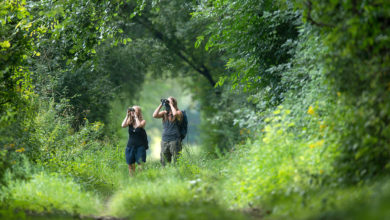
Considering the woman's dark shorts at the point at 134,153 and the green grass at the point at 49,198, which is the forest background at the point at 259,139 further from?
the woman's dark shorts at the point at 134,153

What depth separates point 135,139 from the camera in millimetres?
11609

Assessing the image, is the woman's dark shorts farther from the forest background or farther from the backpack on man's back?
the backpack on man's back

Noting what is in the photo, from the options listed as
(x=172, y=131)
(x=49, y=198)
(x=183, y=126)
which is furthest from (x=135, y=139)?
(x=49, y=198)

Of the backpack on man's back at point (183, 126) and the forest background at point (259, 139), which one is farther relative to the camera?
the backpack on man's back at point (183, 126)

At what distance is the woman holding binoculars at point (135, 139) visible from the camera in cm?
1154

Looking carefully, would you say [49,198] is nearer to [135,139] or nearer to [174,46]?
[135,139]

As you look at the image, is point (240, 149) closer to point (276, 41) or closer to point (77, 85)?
point (276, 41)

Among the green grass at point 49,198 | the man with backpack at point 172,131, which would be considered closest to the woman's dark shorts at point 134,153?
the man with backpack at point 172,131

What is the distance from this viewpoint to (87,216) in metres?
6.74

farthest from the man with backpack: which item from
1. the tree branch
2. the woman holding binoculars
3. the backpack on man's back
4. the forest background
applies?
the tree branch

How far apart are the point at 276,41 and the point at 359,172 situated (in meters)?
6.13

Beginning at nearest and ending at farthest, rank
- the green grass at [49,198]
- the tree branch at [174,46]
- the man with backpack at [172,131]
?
the green grass at [49,198] → the man with backpack at [172,131] → the tree branch at [174,46]

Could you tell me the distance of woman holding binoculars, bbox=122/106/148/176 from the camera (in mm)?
11539

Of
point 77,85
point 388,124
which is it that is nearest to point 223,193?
point 388,124
